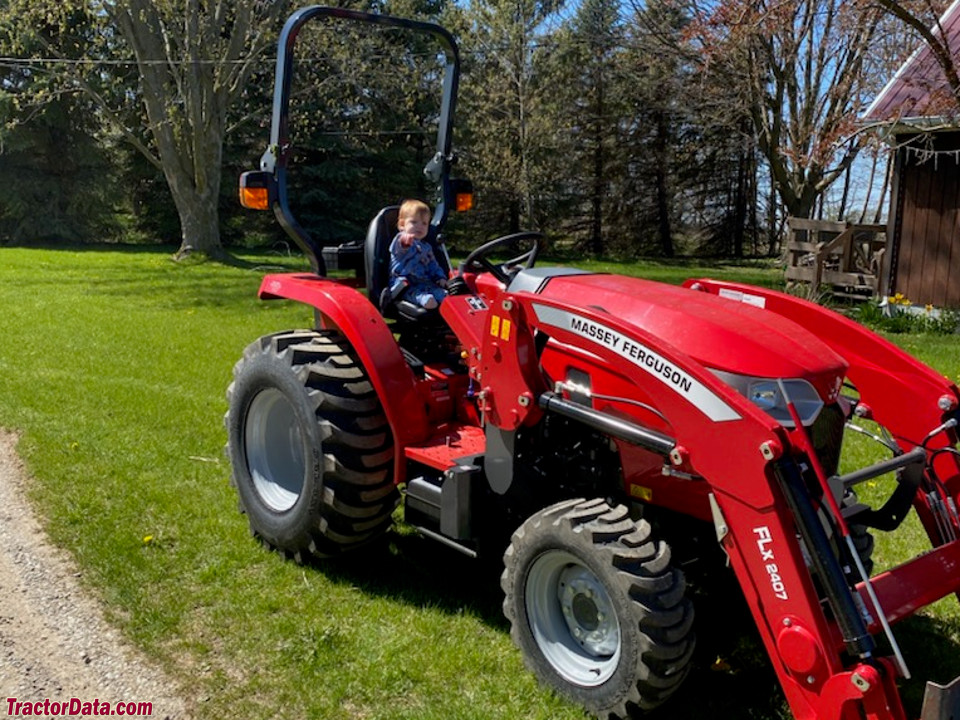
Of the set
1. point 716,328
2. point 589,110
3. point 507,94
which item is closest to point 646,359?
point 716,328

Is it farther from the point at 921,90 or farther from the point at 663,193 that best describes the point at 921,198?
the point at 663,193

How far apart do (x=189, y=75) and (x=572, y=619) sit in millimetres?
17172

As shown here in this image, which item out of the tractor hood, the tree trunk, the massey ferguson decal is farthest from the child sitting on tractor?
the tree trunk

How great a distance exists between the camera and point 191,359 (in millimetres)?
9016

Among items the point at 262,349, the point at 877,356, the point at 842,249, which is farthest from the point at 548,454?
the point at 842,249

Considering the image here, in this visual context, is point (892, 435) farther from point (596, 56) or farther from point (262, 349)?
point (596, 56)

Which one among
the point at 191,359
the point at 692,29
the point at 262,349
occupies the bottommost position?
the point at 191,359

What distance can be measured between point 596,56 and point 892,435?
2523 centimetres

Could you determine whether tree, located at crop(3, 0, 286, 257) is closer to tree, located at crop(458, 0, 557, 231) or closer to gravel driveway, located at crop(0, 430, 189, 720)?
tree, located at crop(458, 0, 557, 231)

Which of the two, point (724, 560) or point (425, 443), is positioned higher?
point (425, 443)

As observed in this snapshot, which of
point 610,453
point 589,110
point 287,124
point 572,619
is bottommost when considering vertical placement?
point 572,619

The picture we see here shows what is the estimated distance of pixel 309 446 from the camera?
3986 millimetres

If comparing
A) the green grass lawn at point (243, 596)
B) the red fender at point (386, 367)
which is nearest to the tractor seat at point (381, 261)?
the red fender at point (386, 367)

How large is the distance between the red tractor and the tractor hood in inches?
0.4
